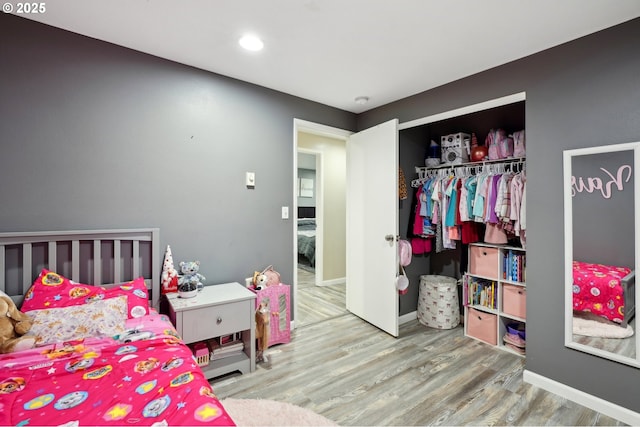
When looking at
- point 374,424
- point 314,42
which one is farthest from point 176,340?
point 314,42

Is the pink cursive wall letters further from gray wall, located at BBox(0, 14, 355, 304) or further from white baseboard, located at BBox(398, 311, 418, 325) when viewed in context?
gray wall, located at BBox(0, 14, 355, 304)

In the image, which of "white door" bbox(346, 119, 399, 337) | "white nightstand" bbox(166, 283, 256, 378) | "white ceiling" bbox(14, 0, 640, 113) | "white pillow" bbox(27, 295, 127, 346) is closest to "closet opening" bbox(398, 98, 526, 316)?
"white door" bbox(346, 119, 399, 337)

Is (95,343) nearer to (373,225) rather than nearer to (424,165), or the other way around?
(373,225)

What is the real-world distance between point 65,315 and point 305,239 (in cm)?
466

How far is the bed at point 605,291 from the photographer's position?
1.84 metres

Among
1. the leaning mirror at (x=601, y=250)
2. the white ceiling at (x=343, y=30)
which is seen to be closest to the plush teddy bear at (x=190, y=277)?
the white ceiling at (x=343, y=30)

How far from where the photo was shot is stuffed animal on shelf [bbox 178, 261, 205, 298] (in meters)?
2.19

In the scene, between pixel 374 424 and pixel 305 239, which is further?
pixel 305 239

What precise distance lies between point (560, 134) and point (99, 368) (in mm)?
3016

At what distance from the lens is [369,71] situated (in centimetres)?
251

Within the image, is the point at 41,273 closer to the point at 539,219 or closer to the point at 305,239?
the point at 539,219

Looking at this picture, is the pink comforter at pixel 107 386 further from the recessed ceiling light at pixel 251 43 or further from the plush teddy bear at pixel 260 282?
the recessed ceiling light at pixel 251 43

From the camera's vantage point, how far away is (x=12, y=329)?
58.5 inches

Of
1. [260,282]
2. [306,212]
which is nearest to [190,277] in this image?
[260,282]
